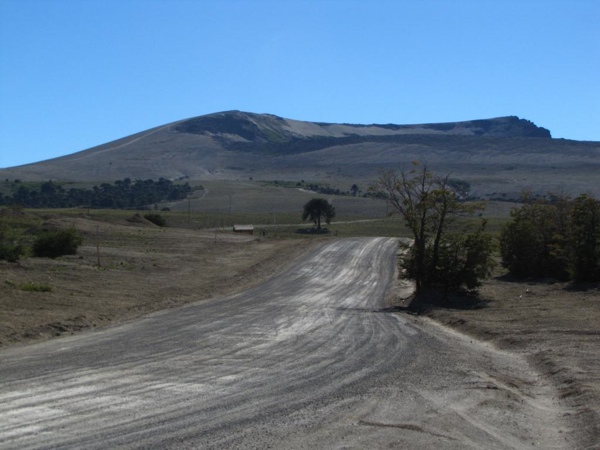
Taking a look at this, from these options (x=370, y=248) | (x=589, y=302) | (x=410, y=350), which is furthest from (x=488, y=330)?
(x=370, y=248)

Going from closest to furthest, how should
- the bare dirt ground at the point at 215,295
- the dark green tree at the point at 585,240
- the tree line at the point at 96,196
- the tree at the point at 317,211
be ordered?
the bare dirt ground at the point at 215,295
the dark green tree at the point at 585,240
the tree at the point at 317,211
the tree line at the point at 96,196

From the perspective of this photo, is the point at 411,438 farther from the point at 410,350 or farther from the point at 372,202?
the point at 372,202

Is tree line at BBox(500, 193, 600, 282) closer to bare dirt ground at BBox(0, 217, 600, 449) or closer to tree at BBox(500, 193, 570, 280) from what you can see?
tree at BBox(500, 193, 570, 280)

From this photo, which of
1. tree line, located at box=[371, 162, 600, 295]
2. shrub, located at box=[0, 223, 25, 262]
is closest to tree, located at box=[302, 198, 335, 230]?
shrub, located at box=[0, 223, 25, 262]

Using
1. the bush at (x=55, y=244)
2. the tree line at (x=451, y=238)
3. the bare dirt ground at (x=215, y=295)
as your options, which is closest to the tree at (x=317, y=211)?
the bare dirt ground at (x=215, y=295)

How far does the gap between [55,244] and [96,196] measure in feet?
414

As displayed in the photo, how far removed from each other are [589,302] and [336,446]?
63.3ft

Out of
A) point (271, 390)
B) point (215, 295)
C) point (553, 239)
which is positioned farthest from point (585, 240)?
point (271, 390)

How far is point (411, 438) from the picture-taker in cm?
988

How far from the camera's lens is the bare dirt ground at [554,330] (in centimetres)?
1250

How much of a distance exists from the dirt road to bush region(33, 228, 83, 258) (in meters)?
20.4

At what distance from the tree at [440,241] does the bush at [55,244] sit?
18.7 m

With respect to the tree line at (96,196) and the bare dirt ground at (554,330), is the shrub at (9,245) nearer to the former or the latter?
the bare dirt ground at (554,330)

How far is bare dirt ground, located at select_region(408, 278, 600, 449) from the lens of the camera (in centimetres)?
1250
